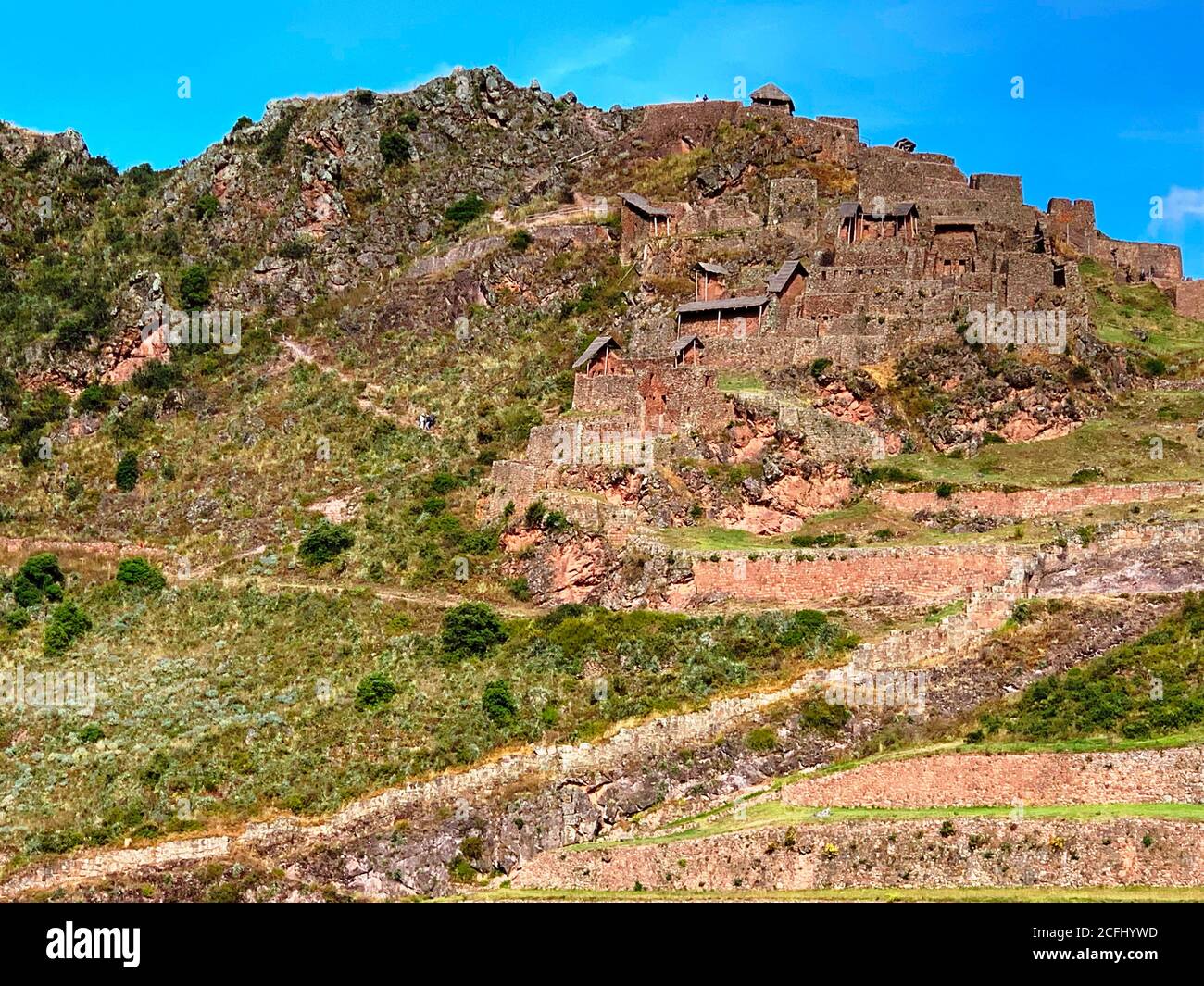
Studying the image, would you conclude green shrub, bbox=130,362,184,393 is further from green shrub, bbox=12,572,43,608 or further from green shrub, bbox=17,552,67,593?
green shrub, bbox=12,572,43,608

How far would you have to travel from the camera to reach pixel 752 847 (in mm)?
36531

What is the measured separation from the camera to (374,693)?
49.5m

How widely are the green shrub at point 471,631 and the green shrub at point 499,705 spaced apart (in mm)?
3567

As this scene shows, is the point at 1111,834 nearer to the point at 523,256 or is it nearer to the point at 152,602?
the point at 152,602

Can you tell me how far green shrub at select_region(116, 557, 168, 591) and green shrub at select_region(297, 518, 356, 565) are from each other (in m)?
5.01

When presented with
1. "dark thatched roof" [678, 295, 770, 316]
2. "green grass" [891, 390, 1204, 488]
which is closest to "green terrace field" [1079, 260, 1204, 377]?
"green grass" [891, 390, 1204, 488]

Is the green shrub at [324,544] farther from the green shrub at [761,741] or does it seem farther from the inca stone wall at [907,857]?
the inca stone wall at [907,857]

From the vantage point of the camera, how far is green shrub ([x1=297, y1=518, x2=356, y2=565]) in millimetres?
60875

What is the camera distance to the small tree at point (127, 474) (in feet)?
222

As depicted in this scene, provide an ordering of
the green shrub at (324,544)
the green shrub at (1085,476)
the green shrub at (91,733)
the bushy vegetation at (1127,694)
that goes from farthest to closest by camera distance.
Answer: the green shrub at (324,544)
the green shrub at (1085,476)
the green shrub at (91,733)
the bushy vegetation at (1127,694)

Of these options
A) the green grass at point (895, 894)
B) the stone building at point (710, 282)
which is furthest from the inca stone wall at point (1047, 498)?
the green grass at point (895, 894)

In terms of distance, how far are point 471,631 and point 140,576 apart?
15241 mm

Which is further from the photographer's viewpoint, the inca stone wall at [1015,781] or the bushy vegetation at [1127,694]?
the bushy vegetation at [1127,694]

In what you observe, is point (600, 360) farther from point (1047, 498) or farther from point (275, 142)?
Answer: point (275, 142)
